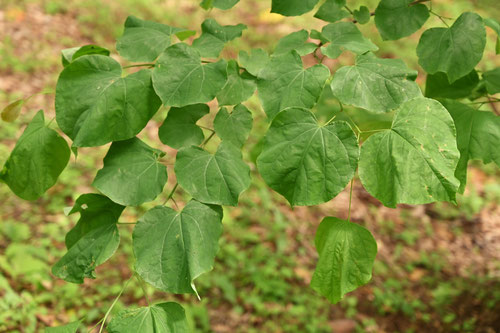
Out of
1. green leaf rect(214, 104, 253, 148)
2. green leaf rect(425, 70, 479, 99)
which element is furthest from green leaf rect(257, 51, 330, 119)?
green leaf rect(425, 70, 479, 99)

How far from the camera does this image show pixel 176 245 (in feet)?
2.93

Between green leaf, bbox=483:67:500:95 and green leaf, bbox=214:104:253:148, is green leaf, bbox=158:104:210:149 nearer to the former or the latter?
green leaf, bbox=214:104:253:148

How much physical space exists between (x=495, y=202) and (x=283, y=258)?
7.45 ft

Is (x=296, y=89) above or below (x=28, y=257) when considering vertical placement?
above

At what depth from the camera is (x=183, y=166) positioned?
94 centimetres

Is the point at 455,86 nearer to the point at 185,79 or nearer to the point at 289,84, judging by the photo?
the point at 289,84

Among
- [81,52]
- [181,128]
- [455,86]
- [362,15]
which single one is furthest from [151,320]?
[455,86]

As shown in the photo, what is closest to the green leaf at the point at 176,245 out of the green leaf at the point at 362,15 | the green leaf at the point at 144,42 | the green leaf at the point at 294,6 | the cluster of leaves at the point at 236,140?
the cluster of leaves at the point at 236,140

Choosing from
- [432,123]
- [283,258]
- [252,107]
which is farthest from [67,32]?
[432,123]

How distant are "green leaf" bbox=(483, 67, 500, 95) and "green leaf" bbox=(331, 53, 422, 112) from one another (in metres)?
0.46

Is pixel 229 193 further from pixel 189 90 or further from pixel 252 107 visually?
pixel 252 107

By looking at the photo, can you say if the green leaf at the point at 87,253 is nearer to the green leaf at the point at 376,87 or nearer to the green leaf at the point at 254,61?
the green leaf at the point at 254,61

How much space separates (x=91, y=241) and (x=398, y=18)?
88 cm

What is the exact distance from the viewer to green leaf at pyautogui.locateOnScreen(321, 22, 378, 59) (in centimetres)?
98
